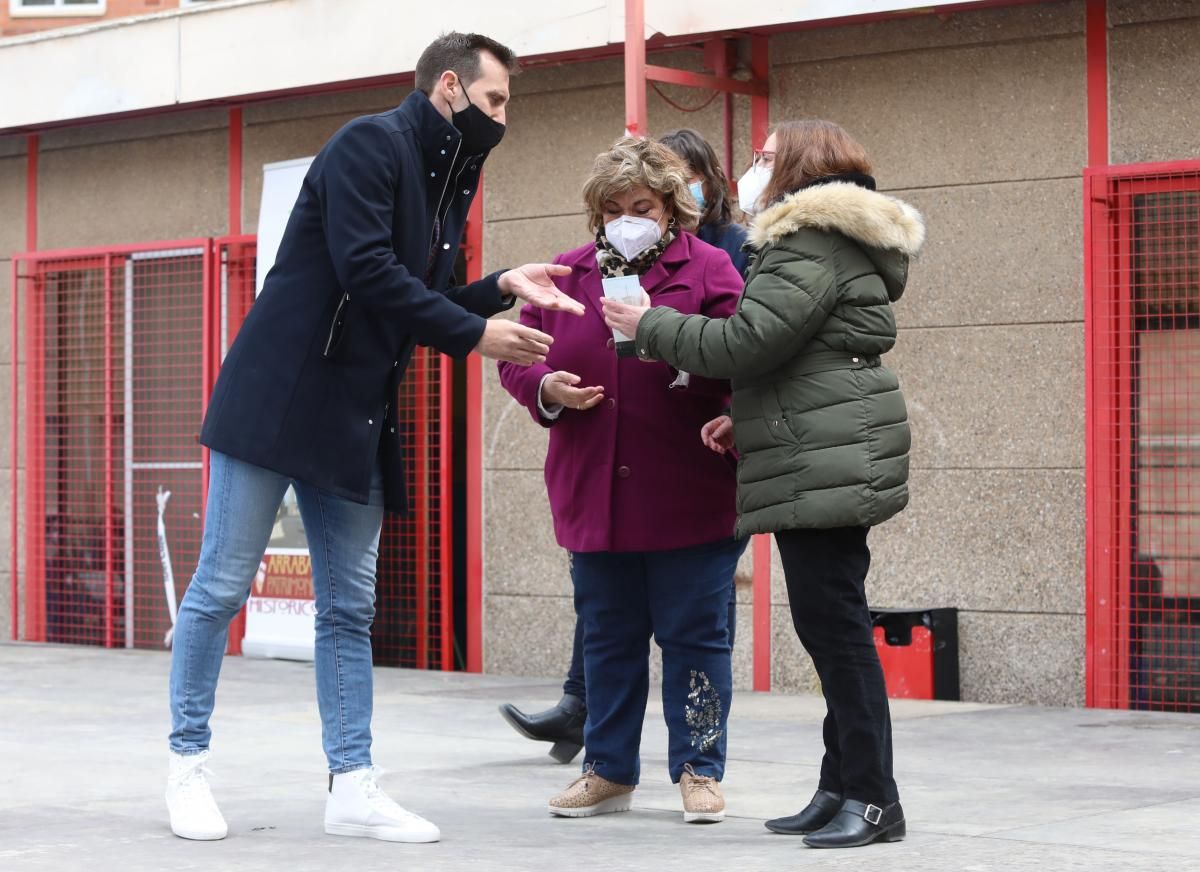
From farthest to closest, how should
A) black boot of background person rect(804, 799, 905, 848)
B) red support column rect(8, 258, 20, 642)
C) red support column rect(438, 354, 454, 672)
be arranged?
red support column rect(8, 258, 20, 642), red support column rect(438, 354, 454, 672), black boot of background person rect(804, 799, 905, 848)

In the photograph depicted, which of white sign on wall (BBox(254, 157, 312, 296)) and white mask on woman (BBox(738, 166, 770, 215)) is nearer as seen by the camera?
white mask on woman (BBox(738, 166, 770, 215))

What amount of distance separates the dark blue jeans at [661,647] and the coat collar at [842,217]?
36.0 inches

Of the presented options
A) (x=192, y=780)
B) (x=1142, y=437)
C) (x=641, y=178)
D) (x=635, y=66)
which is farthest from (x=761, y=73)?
(x=192, y=780)

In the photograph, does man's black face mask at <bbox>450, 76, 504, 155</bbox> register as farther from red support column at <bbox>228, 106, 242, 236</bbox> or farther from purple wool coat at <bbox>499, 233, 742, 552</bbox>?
red support column at <bbox>228, 106, 242, 236</bbox>

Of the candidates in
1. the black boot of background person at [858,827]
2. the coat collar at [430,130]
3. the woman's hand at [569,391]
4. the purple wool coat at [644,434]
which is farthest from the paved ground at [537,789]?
the coat collar at [430,130]

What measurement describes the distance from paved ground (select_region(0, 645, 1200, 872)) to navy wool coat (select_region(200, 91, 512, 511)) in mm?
958

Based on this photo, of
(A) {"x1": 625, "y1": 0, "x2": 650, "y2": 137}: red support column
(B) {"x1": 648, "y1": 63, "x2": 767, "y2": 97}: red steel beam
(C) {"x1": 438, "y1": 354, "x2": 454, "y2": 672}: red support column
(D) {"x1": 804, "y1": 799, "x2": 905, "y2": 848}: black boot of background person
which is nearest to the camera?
(D) {"x1": 804, "y1": 799, "x2": 905, "y2": 848}: black boot of background person

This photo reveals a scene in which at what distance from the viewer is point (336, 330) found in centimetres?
464

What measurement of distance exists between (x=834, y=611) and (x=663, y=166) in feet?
4.16

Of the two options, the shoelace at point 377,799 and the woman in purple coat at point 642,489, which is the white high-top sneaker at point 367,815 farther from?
the woman in purple coat at point 642,489

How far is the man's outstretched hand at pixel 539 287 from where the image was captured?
473 cm

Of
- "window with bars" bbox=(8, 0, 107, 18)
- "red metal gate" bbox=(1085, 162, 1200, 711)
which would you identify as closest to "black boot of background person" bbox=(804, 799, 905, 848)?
"red metal gate" bbox=(1085, 162, 1200, 711)

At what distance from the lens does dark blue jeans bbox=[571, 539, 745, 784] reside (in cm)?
496

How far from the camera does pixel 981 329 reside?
8258 millimetres
